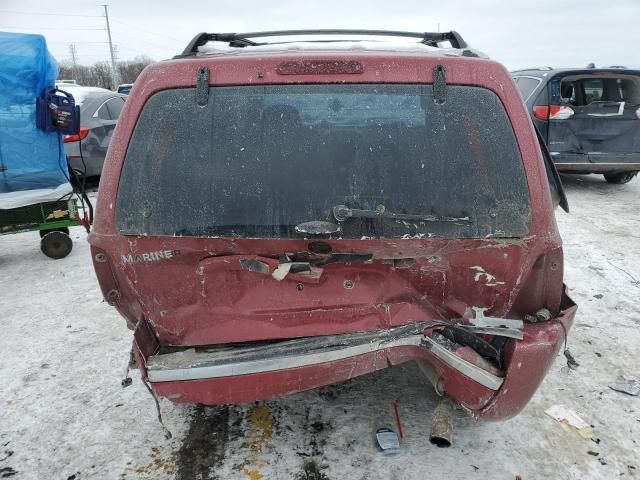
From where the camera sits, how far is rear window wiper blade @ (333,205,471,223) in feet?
6.93

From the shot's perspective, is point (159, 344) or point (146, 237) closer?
point (146, 237)

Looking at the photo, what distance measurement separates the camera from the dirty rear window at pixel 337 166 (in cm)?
214

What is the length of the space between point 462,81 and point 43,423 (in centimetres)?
297

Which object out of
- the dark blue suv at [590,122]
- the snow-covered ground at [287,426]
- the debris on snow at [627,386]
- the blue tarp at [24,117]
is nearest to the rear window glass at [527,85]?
the dark blue suv at [590,122]

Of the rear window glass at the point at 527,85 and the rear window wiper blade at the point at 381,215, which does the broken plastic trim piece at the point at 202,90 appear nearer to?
the rear window wiper blade at the point at 381,215

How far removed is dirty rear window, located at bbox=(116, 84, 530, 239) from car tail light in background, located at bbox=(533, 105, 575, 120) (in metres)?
6.51

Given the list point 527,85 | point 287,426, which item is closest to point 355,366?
point 287,426

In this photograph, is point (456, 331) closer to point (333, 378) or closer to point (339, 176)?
point (333, 378)

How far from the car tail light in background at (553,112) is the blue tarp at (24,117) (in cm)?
682

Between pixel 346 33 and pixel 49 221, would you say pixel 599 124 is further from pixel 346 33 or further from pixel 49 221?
pixel 49 221

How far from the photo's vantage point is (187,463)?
262cm

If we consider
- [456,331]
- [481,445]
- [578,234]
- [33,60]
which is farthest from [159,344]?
[578,234]

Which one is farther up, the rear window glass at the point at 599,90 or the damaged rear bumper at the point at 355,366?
the rear window glass at the point at 599,90

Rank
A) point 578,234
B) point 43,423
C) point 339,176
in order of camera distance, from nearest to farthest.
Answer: point 339,176 → point 43,423 → point 578,234
